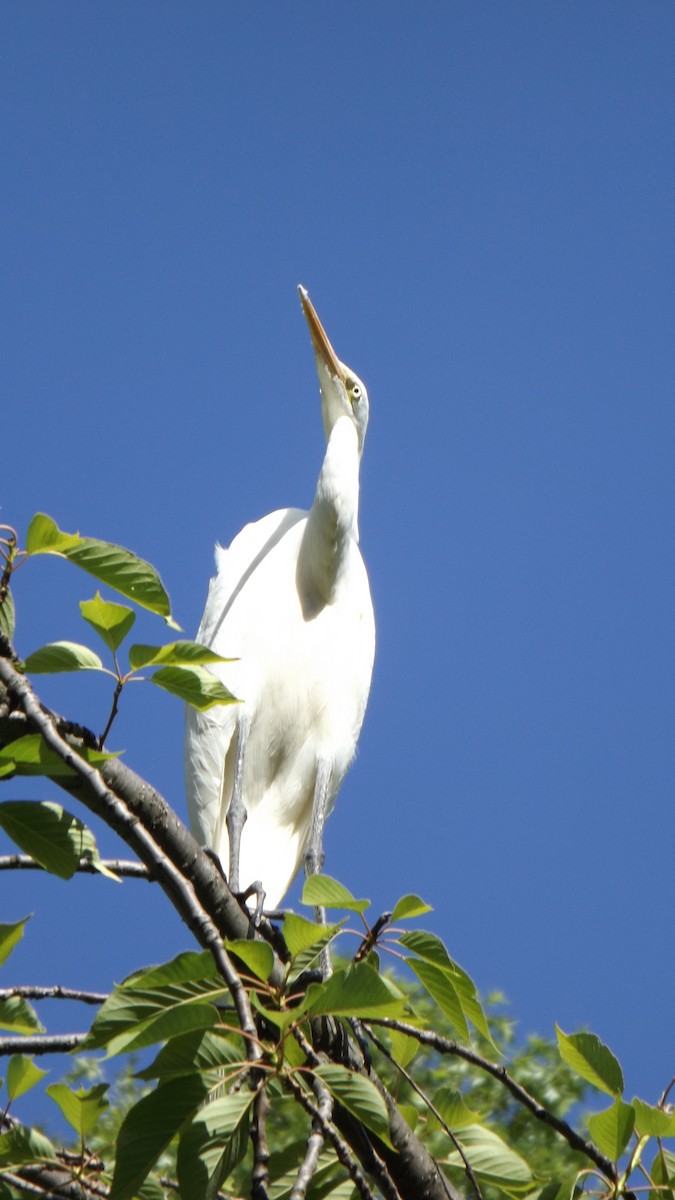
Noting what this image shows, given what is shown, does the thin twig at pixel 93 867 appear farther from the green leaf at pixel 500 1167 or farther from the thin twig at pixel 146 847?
the green leaf at pixel 500 1167

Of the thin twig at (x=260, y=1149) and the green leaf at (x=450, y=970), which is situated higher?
the green leaf at (x=450, y=970)

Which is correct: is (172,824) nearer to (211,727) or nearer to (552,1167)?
(211,727)

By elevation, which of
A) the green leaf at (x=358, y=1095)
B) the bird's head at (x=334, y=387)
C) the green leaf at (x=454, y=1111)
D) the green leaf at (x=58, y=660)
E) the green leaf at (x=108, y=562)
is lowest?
the green leaf at (x=358, y=1095)

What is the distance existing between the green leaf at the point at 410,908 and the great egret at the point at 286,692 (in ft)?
8.91

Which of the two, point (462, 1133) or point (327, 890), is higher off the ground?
point (327, 890)

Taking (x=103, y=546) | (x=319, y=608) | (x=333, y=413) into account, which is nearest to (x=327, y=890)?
(x=103, y=546)

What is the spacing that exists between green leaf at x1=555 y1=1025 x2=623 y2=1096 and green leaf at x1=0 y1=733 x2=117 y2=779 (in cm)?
68

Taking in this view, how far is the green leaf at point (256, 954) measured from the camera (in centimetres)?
151

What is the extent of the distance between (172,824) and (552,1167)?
331 centimetres

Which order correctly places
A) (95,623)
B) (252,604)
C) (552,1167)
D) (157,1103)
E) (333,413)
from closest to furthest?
(157,1103), (95,623), (552,1167), (252,604), (333,413)

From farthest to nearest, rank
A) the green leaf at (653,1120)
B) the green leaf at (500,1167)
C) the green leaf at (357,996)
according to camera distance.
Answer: the green leaf at (500,1167) < the green leaf at (653,1120) < the green leaf at (357,996)

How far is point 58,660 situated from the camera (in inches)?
61.0

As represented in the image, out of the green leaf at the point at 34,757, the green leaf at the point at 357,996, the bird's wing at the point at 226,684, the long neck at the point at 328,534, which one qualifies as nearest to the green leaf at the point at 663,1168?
the green leaf at the point at 357,996

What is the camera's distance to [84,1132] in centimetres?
171
